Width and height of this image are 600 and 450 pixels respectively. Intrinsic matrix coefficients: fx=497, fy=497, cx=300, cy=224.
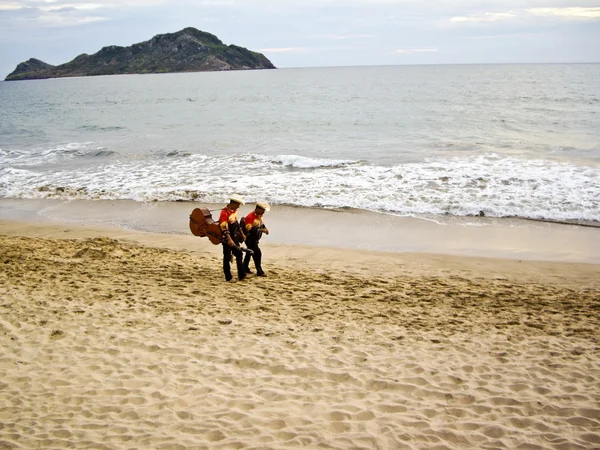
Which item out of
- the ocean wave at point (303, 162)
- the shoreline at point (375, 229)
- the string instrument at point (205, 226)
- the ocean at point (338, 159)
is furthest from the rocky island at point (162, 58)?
the string instrument at point (205, 226)

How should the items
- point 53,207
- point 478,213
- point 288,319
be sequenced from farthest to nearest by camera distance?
1. point 53,207
2. point 478,213
3. point 288,319

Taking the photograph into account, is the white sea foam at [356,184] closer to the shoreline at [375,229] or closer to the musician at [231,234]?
the shoreline at [375,229]

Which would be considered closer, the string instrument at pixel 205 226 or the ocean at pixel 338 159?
the string instrument at pixel 205 226

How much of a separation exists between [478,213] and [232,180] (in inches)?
312

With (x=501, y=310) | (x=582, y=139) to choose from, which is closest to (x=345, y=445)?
(x=501, y=310)

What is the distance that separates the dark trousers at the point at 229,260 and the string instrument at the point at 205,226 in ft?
0.63

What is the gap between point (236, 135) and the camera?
88.5 ft

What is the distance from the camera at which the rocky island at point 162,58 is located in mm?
157875

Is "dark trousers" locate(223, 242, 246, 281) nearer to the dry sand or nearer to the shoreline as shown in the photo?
the dry sand

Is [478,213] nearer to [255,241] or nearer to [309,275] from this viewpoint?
[309,275]

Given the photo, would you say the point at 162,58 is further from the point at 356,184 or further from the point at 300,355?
the point at 300,355

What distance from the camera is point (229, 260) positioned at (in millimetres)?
8070

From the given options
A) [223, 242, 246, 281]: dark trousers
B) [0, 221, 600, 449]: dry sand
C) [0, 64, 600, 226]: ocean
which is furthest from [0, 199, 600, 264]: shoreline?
[223, 242, 246, 281]: dark trousers

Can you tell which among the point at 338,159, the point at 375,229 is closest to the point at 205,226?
the point at 375,229
